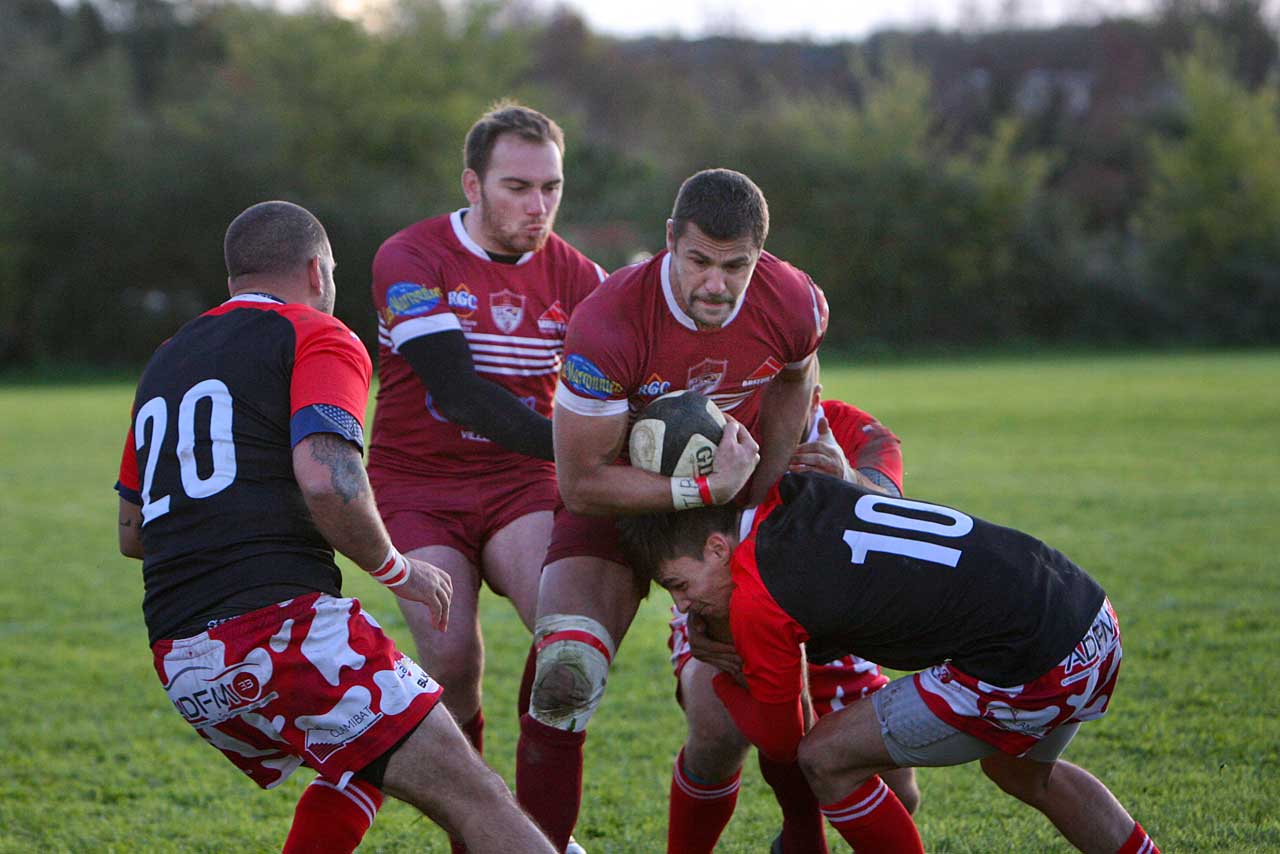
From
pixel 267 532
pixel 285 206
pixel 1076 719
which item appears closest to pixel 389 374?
pixel 285 206

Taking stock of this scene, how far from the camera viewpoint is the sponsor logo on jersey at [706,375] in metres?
3.86

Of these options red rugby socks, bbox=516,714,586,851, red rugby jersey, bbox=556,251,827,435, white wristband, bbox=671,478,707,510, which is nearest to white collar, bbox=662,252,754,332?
red rugby jersey, bbox=556,251,827,435

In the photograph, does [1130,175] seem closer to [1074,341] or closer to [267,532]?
[1074,341]

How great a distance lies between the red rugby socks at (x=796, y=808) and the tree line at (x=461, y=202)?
26.1 metres

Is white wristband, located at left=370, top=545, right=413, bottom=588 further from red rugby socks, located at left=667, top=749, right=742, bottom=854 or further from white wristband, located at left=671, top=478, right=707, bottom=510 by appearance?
red rugby socks, located at left=667, top=749, right=742, bottom=854

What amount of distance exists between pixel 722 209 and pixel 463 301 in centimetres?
136

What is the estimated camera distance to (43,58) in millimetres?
35531

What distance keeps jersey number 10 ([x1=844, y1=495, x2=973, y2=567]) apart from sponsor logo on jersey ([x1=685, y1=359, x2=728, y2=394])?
2.21 feet

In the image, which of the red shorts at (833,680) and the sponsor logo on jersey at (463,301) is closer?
the red shorts at (833,680)

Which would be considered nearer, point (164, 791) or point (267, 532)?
point (267, 532)

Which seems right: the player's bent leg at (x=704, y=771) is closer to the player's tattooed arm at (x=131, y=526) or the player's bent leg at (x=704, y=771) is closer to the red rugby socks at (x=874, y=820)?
the red rugby socks at (x=874, y=820)

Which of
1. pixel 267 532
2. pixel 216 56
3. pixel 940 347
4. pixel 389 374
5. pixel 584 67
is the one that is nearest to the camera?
pixel 267 532

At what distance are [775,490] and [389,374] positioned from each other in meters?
1.86

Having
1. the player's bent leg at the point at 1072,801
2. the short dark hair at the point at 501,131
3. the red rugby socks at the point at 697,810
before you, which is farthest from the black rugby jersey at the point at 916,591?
the short dark hair at the point at 501,131
